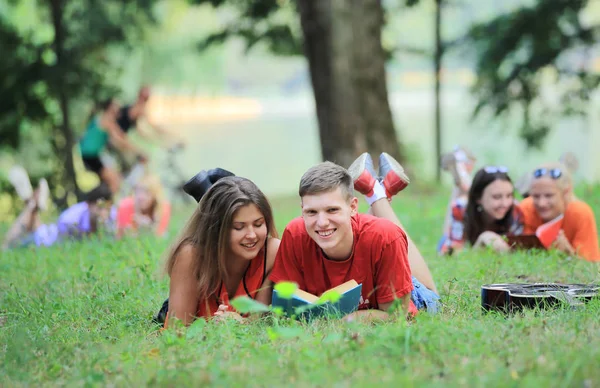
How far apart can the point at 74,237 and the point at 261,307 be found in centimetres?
544

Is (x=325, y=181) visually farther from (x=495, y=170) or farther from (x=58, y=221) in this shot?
(x=58, y=221)

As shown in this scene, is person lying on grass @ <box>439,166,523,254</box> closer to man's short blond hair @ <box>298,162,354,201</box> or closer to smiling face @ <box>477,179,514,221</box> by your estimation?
smiling face @ <box>477,179,514,221</box>

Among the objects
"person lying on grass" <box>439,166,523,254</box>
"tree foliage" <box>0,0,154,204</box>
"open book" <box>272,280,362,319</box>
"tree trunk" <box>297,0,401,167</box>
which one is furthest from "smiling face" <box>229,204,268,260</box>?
"tree foliage" <box>0,0,154,204</box>

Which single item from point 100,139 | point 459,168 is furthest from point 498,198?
point 100,139

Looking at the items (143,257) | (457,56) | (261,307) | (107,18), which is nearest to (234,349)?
(261,307)

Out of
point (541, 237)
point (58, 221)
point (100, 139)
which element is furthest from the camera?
point (100, 139)

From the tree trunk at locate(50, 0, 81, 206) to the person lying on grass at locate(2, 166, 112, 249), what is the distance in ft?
18.2

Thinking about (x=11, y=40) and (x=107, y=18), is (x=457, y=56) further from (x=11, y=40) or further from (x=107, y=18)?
(x=11, y=40)

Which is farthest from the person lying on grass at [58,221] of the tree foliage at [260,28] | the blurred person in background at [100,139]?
the tree foliage at [260,28]

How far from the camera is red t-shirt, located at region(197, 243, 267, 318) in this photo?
189 inches

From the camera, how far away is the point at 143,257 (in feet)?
22.4

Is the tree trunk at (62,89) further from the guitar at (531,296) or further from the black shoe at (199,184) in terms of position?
the guitar at (531,296)

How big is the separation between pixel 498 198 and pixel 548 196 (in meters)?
0.43

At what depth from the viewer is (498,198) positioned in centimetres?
708
